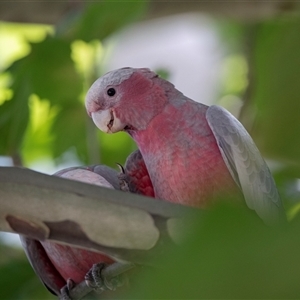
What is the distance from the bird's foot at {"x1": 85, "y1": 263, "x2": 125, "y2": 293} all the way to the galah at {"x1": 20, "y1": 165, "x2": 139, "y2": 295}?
3.3 inches

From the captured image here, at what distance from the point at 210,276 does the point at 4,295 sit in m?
1.27

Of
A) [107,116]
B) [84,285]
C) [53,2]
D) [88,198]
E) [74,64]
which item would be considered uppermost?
[53,2]

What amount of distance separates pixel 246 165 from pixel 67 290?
513mm

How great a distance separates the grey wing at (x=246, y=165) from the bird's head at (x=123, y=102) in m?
0.18

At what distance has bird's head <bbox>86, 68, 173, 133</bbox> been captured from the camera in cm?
144

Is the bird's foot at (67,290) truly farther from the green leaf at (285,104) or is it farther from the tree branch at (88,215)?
the green leaf at (285,104)

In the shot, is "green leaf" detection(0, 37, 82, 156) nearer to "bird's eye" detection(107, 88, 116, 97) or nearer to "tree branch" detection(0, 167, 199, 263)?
"bird's eye" detection(107, 88, 116, 97)

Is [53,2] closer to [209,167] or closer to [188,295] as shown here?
[209,167]

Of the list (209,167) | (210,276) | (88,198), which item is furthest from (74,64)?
(210,276)

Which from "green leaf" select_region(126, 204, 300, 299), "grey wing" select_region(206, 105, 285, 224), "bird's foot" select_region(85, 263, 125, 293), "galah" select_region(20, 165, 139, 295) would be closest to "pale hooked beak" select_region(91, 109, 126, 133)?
"galah" select_region(20, 165, 139, 295)

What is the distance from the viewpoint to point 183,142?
1.34 m

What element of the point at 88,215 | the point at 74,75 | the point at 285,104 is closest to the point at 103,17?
the point at 74,75

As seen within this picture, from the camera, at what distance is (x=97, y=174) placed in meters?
1.42

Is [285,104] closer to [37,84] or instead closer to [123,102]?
[123,102]
